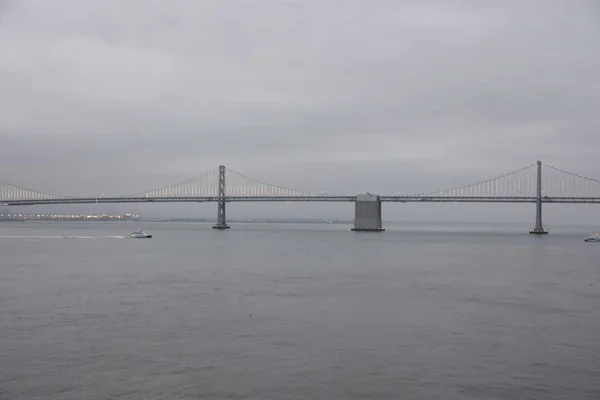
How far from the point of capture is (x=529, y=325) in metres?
17.2

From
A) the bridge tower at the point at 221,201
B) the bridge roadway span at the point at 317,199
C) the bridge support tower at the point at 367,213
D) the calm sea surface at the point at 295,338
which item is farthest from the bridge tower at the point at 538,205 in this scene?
the calm sea surface at the point at 295,338

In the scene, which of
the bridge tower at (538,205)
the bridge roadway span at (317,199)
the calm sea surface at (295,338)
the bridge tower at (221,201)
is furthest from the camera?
the bridge tower at (221,201)

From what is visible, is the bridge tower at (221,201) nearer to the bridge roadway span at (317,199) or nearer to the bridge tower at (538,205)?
the bridge roadway span at (317,199)

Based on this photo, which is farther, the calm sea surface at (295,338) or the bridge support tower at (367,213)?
the bridge support tower at (367,213)

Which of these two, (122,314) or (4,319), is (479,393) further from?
(4,319)

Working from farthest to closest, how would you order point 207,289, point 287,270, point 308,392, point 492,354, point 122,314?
point 287,270 < point 207,289 < point 122,314 < point 492,354 < point 308,392

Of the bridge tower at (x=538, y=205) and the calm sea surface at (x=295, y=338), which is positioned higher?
the bridge tower at (x=538, y=205)

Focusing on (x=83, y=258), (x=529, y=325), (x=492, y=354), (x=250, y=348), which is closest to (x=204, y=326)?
(x=250, y=348)

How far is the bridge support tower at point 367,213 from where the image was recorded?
9875 centimetres

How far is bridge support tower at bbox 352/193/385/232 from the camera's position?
324 ft

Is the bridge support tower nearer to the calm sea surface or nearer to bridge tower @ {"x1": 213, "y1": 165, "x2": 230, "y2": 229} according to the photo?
bridge tower @ {"x1": 213, "y1": 165, "x2": 230, "y2": 229}

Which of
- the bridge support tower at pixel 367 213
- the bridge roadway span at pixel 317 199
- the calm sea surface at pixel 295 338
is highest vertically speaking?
the bridge roadway span at pixel 317 199

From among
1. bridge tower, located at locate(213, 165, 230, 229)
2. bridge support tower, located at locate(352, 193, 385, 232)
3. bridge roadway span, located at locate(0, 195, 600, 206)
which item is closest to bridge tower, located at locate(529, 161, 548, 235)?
bridge roadway span, located at locate(0, 195, 600, 206)

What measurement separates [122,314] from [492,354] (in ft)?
34.4
